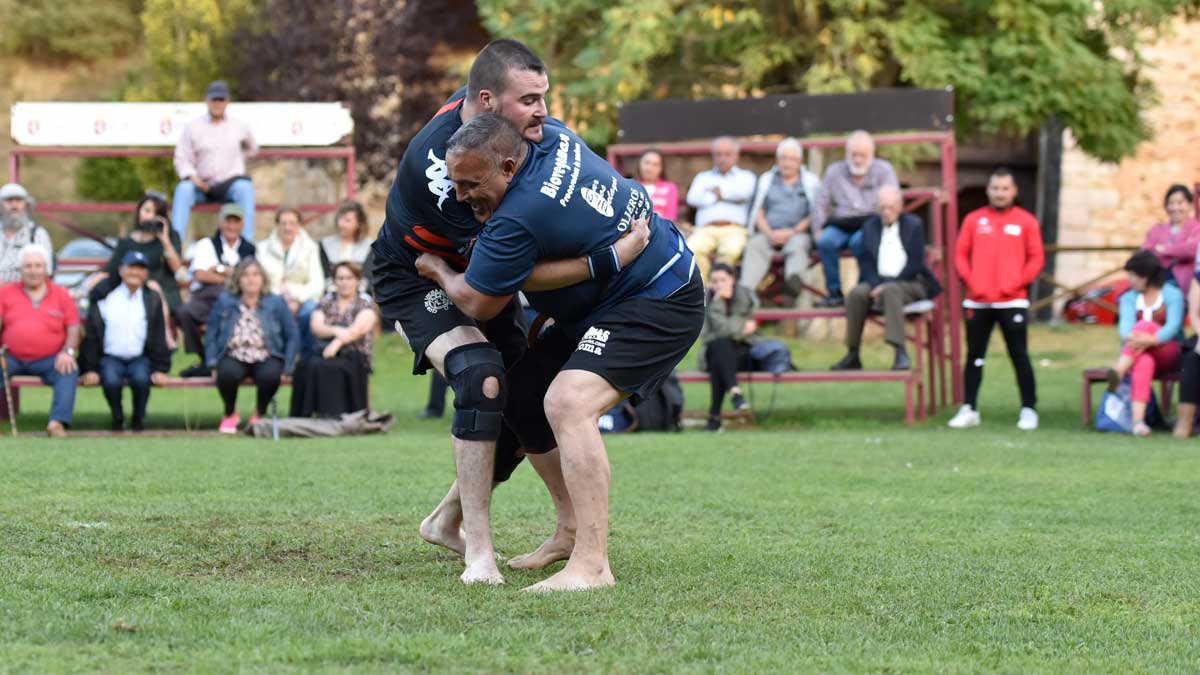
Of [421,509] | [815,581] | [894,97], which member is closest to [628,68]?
[894,97]

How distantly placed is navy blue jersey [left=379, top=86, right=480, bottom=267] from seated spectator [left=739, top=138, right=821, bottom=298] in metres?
9.58

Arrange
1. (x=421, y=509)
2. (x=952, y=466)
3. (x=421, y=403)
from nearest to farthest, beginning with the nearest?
(x=421, y=509)
(x=952, y=466)
(x=421, y=403)

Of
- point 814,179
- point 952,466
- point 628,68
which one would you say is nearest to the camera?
point 952,466

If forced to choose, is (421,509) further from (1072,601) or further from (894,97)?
(894,97)

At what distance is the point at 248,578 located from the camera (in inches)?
224

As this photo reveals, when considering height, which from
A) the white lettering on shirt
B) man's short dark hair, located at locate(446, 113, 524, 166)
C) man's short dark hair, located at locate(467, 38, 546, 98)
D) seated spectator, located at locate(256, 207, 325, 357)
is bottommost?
seated spectator, located at locate(256, 207, 325, 357)

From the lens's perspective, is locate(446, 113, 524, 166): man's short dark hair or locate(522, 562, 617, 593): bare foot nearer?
locate(446, 113, 524, 166): man's short dark hair

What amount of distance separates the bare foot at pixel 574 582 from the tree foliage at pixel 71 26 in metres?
43.8

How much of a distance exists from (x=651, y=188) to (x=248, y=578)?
1053cm

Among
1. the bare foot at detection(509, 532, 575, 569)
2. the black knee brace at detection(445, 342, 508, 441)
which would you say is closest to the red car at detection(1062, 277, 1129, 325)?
the bare foot at detection(509, 532, 575, 569)

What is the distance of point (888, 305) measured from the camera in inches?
570

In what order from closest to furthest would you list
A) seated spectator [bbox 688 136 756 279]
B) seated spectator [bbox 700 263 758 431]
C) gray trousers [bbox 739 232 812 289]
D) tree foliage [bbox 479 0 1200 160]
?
seated spectator [bbox 700 263 758 431]
gray trousers [bbox 739 232 812 289]
seated spectator [bbox 688 136 756 279]
tree foliage [bbox 479 0 1200 160]

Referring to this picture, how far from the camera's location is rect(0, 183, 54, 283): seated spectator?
14.2m

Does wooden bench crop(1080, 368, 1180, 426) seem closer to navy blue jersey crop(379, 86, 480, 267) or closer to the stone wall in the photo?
navy blue jersey crop(379, 86, 480, 267)
